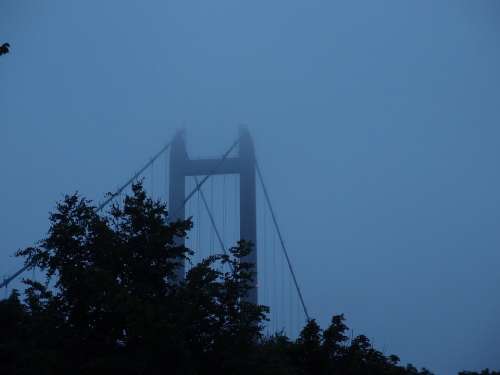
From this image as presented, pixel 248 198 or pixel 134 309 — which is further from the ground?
pixel 248 198

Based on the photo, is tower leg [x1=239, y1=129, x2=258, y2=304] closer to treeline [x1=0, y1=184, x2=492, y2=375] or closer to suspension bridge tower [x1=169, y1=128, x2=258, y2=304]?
suspension bridge tower [x1=169, y1=128, x2=258, y2=304]

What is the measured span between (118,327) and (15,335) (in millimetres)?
6445

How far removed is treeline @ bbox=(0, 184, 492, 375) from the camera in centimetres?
1154

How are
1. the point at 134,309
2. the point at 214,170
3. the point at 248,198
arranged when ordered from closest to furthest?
the point at 134,309 < the point at 248,198 < the point at 214,170

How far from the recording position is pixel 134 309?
36.9 ft

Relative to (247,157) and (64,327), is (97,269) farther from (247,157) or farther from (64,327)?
(247,157)

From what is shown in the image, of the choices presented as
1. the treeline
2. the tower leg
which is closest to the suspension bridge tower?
the tower leg

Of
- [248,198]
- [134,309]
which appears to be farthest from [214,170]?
[134,309]

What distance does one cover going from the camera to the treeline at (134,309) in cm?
1154

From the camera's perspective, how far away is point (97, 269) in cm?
1219

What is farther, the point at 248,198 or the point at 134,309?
the point at 248,198

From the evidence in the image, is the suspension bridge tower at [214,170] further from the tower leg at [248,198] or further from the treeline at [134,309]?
the treeline at [134,309]

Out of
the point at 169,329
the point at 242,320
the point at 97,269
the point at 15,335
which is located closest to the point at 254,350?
the point at 242,320

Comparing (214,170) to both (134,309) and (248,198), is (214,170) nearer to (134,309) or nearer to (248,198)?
(248,198)
